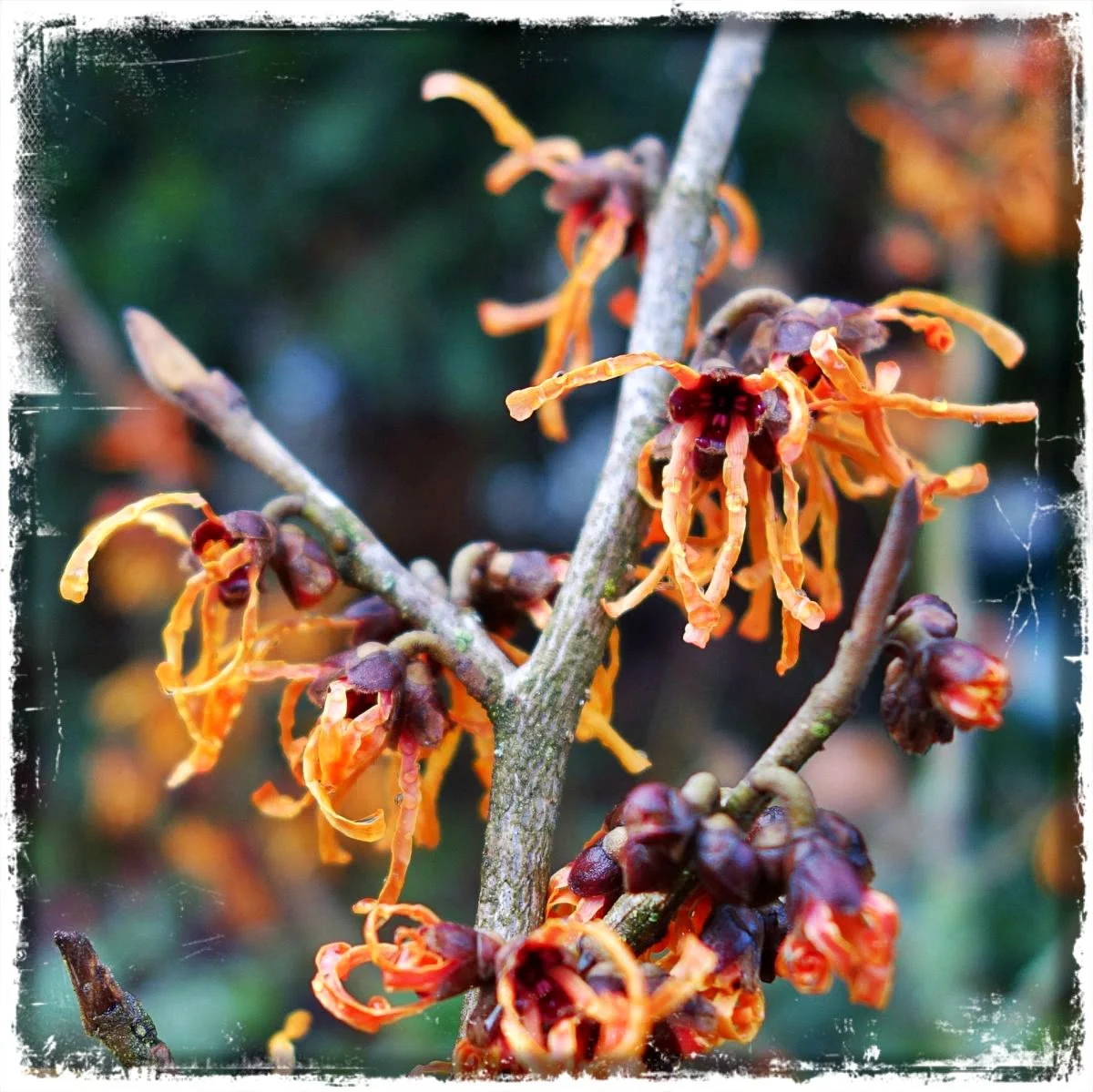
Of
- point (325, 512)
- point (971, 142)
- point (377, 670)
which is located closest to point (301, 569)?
point (325, 512)

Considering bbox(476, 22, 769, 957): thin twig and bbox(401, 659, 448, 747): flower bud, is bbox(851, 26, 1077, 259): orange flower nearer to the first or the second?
bbox(476, 22, 769, 957): thin twig

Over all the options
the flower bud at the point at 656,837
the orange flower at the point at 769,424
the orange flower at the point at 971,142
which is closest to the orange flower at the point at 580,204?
the orange flower at the point at 769,424

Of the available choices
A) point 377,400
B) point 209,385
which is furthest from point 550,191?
point 377,400

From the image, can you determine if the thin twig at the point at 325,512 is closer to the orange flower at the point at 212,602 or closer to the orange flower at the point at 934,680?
the orange flower at the point at 212,602

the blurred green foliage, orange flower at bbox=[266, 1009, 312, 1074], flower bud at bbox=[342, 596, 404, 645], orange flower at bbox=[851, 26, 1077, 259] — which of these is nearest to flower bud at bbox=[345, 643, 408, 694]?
flower bud at bbox=[342, 596, 404, 645]

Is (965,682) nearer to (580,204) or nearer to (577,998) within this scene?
(577,998)

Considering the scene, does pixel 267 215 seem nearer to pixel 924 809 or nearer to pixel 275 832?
pixel 275 832
